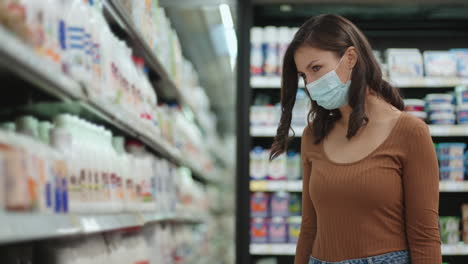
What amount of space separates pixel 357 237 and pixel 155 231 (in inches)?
61.6

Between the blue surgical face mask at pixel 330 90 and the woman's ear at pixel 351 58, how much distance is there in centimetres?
3

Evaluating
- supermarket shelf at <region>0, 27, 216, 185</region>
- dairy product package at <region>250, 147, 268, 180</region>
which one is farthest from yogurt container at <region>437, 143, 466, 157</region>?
supermarket shelf at <region>0, 27, 216, 185</region>

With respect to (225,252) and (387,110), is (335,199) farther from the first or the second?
(225,252)

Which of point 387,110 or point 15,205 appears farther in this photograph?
point 387,110

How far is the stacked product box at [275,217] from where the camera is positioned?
3.71 meters

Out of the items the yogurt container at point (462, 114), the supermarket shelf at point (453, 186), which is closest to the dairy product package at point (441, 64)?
the yogurt container at point (462, 114)

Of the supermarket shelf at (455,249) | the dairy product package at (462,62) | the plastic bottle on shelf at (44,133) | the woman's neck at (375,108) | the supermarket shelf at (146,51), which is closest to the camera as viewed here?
the plastic bottle on shelf at (44,133)

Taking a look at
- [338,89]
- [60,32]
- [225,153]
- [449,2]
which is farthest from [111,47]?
[225,153]

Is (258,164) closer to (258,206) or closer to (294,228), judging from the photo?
(258,206)

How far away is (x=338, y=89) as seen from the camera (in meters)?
2.01

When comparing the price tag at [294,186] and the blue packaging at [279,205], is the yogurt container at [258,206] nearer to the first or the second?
the blue packaging at [279,205]

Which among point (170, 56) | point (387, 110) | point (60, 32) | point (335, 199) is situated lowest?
point (335, 199)

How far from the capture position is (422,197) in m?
1.77

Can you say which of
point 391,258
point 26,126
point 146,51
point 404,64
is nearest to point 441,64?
point 404,64
